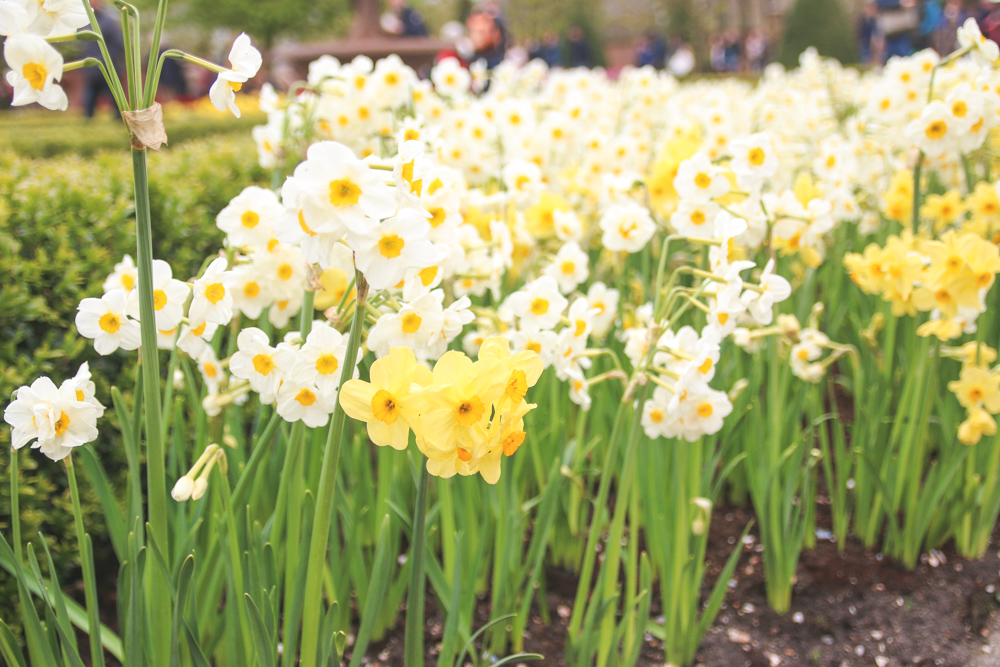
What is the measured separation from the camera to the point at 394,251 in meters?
0.99

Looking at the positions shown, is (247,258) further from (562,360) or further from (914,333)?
(914,333)

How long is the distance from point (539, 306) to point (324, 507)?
67 cm

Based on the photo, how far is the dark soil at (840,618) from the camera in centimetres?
188

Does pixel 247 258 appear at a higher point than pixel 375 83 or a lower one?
lower

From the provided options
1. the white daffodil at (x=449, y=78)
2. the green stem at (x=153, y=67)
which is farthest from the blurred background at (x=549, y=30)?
the green stem at (x=153, y=67)

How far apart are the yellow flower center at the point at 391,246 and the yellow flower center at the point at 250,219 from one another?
1.69 ft

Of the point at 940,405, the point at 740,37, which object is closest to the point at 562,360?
the point at 940,405

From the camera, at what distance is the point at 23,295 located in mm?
1883

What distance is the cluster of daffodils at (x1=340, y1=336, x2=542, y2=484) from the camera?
3.23 ft

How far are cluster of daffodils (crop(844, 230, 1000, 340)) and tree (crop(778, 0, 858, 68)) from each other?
17.0 m

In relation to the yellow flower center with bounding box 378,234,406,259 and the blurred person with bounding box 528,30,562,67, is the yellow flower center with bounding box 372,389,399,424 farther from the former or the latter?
the blurred person with bounding box 528,30,562,67

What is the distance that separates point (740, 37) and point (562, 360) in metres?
24.6

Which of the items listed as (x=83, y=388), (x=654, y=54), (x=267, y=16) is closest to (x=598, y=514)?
(x=83, y=388)

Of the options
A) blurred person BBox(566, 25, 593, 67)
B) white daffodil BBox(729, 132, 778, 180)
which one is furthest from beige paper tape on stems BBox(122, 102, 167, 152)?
blurred person BBox(566, 25, 593, 67)
